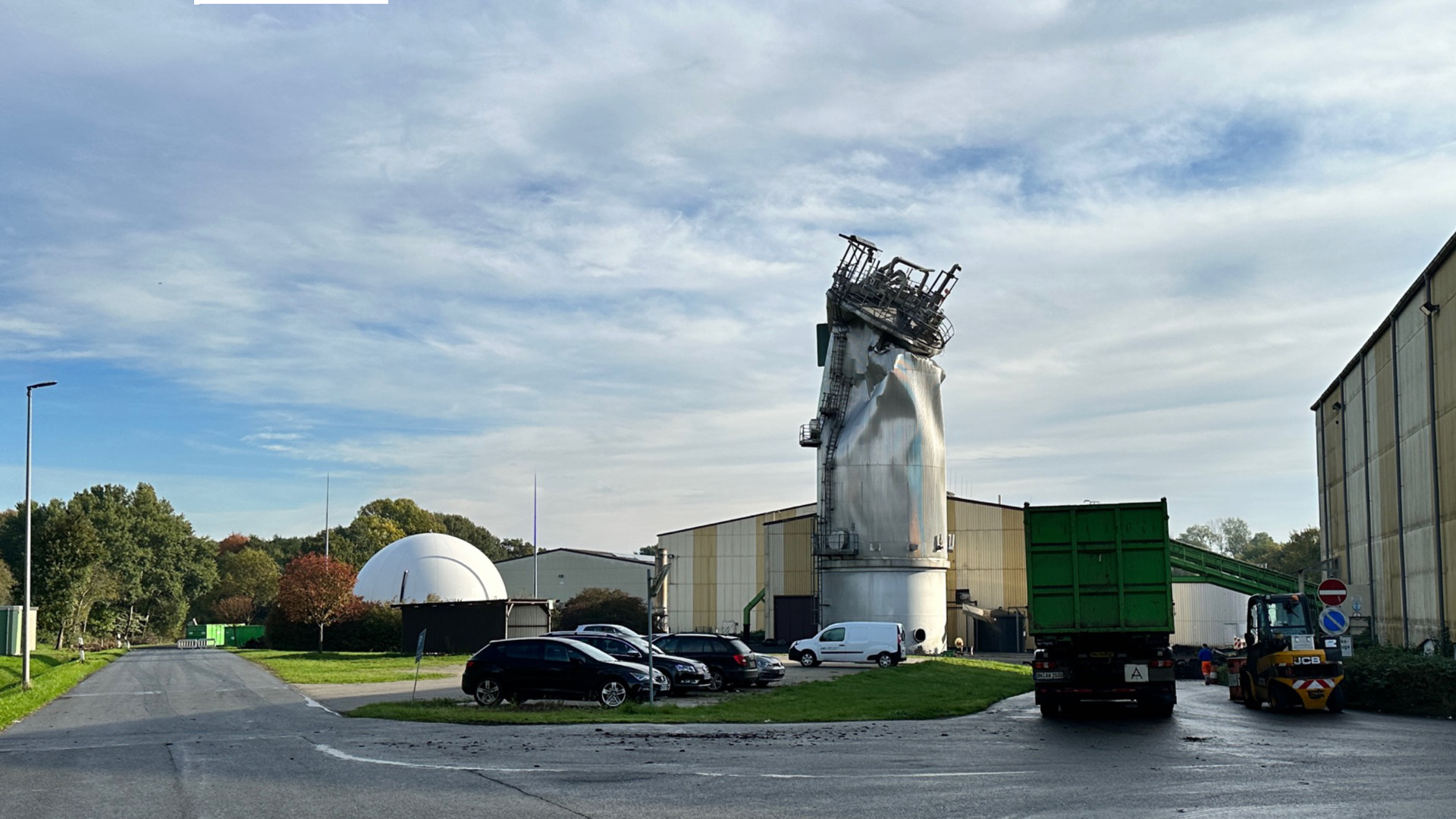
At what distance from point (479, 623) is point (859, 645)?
20807 millimetres

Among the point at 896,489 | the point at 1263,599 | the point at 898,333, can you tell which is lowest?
the point at 1263,599

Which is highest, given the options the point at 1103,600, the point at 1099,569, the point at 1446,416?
the point at 1446,416

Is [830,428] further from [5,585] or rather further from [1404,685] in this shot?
[5,585]

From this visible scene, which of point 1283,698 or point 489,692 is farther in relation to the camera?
point 489,692

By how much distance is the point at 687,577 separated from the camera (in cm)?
7206

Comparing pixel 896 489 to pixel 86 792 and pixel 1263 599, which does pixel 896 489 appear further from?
pixel 86 792

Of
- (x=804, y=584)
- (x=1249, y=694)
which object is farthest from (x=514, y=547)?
(x=1249, y=694)

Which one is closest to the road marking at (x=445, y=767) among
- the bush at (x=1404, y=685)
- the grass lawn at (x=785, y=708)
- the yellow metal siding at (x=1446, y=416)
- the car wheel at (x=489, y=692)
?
the grass lawn at (x=785, y=708)

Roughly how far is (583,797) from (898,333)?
45.9m

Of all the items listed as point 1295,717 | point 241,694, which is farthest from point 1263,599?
point 241,694

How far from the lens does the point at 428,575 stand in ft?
253

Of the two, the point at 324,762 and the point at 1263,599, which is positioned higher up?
the point at 1263,599

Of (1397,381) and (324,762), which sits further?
(1397,381)

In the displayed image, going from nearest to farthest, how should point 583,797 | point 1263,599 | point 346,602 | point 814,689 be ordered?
point 583,797, point 1263,599, point 814,689, point 346,602
